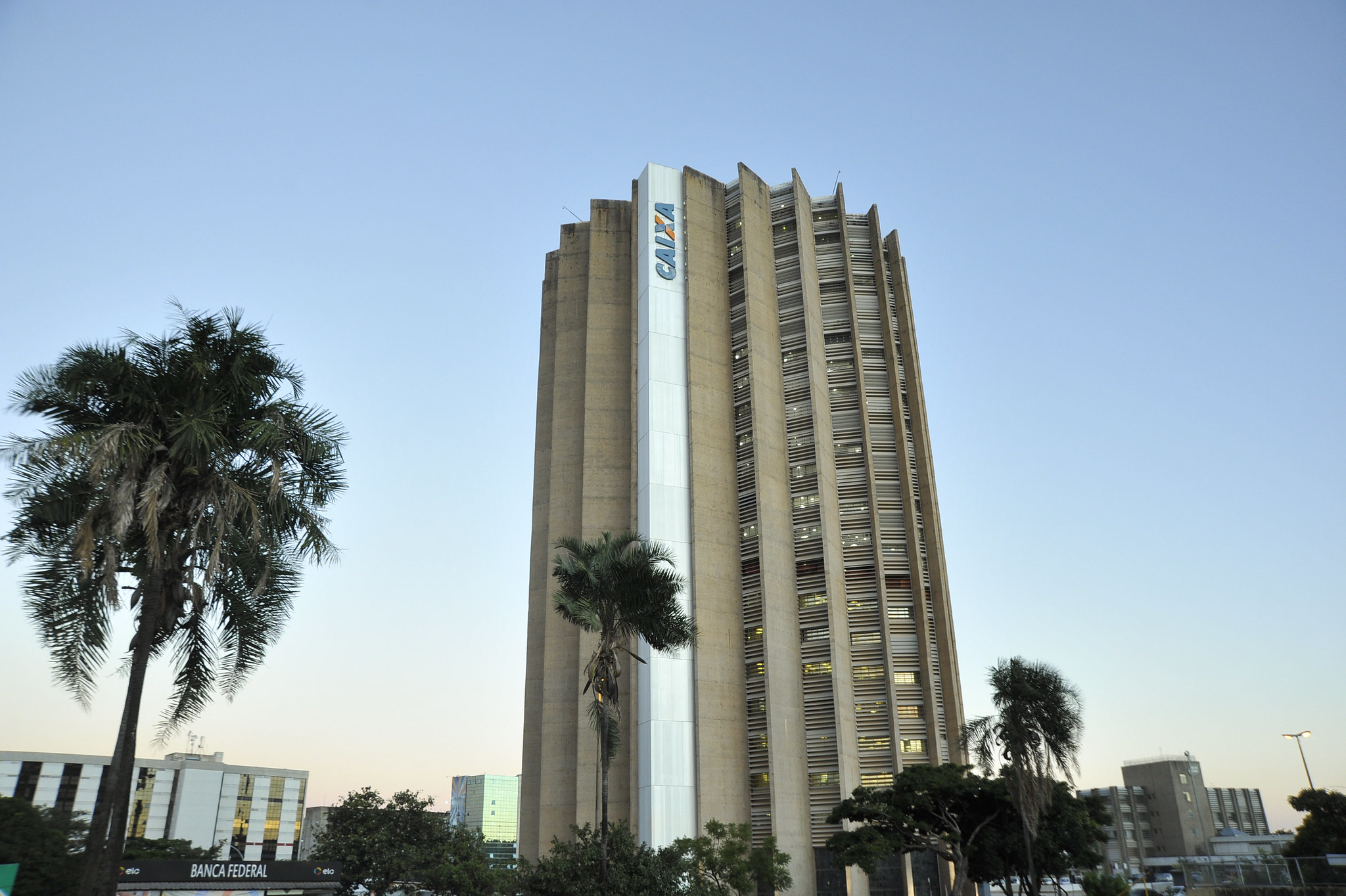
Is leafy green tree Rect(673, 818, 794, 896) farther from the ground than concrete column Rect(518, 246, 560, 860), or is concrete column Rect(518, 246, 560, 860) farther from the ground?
concrete column Rect(518, 246, 560, 860)

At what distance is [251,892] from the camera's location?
2125 inches

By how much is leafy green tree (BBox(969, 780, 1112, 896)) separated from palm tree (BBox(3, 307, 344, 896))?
3683 cm

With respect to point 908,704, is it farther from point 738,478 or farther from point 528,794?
point 528,794

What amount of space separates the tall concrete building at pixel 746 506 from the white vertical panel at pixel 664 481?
0.14 meters

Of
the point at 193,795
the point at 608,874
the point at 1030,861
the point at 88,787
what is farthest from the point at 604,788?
the point at 193,795

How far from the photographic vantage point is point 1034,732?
3491 cm

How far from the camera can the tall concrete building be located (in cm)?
5497

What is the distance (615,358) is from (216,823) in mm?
132698

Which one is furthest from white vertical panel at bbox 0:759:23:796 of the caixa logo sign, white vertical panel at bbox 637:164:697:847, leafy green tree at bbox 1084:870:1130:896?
leafy green tree at bbox 1084:870:1130:896

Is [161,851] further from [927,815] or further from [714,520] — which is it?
[927,815]

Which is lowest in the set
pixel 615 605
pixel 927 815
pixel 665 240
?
pixel 927 815

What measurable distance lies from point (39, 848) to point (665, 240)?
51.5m

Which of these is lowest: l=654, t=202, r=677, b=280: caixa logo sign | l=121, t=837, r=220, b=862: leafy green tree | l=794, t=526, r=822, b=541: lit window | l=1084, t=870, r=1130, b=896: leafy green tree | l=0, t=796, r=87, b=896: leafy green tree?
l=1084, t=870, r=1130, b=896: leafy green tree

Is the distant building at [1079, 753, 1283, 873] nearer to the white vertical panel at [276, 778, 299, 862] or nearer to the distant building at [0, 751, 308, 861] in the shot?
the distant building at [0, 751, 308, 861]
